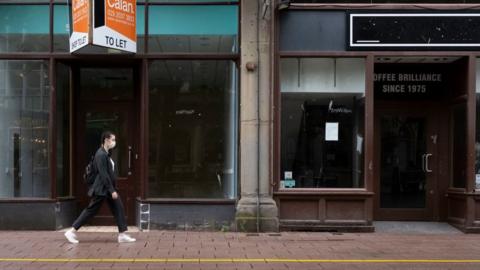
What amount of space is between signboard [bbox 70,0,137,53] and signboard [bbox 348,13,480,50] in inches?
155

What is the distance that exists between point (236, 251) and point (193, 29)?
13.9 feet

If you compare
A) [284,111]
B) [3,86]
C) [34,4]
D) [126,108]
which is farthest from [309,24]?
[3,86]

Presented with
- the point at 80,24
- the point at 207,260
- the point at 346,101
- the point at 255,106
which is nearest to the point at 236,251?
the point at 207,260

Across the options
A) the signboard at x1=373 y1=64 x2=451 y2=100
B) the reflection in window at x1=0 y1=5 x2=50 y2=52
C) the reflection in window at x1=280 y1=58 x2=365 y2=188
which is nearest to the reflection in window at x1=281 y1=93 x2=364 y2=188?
the reflection in window at x1=280 y1=58 x2=365 y2=188

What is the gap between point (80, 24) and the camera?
10.0 m

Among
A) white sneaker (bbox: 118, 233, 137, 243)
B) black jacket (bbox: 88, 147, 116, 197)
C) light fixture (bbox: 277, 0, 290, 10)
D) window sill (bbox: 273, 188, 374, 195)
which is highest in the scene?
light fixture (bbox: 277, 0, 290, 10)

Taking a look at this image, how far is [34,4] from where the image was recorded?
1088 cm

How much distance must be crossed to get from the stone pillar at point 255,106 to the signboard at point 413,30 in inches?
63.4

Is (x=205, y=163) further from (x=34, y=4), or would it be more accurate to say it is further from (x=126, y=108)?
(x=34, y=4)

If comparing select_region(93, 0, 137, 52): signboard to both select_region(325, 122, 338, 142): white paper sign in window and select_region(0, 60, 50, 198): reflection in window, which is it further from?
select_region(325, 122, 338, 142): white paper sign in window

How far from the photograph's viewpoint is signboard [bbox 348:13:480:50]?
35.3ft

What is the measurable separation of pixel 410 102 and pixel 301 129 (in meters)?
2.56

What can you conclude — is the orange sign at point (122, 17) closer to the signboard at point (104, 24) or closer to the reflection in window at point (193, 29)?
the signboard at point (104, 24)

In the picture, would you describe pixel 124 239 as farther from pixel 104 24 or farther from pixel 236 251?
pixel 104 24
